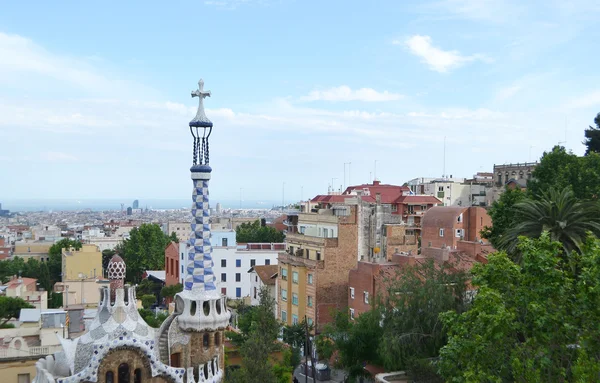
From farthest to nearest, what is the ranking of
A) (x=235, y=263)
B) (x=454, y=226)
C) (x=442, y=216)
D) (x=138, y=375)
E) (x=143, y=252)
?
1. (x=143, y=252)
2. (x=235, y=263)
3. (x=442, y=216)
4. (x=454, y=226)
5. (x=138, y=375)

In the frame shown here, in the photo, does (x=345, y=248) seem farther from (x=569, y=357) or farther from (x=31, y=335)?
(x=569, y=357)

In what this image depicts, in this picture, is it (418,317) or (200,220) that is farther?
(418,317)

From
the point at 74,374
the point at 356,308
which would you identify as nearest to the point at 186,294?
the point at 74,374

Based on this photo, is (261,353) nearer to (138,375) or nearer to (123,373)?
(138,375)

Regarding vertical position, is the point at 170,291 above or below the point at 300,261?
below

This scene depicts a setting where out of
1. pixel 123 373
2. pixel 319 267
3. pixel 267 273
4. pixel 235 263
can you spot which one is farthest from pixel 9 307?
pixel 235 263

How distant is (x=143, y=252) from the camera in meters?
80.6

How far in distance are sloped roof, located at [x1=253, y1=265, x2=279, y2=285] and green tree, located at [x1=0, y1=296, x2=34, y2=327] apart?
1940 cm

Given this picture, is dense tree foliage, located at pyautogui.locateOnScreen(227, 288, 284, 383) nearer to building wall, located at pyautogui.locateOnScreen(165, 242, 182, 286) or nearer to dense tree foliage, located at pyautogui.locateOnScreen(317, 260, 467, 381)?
dense tree foliage, located at pyautogui.locateOnScreen(317, 260, 467, 381)

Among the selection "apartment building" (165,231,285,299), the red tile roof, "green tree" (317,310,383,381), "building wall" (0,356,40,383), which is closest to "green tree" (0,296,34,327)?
"building wall" (0,356,40,383)

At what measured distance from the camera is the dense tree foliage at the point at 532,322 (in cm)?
1415

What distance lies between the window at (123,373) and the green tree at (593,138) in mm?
38836

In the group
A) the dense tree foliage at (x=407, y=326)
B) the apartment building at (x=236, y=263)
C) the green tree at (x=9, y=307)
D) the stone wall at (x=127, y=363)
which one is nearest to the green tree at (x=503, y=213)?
the dense tree foliage at (x=407, y=326)

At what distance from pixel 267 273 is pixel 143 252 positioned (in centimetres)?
3086
